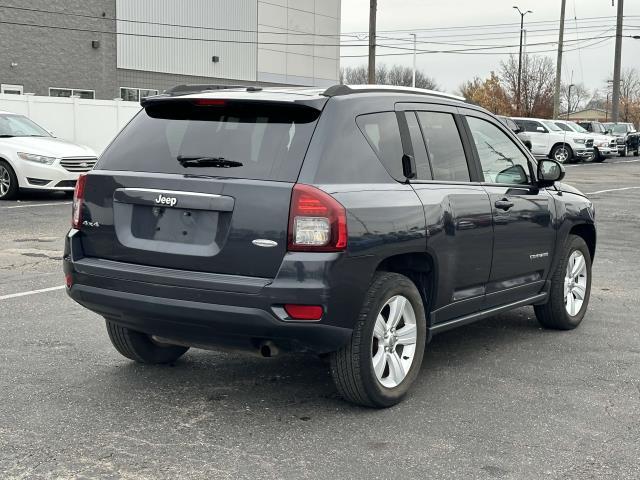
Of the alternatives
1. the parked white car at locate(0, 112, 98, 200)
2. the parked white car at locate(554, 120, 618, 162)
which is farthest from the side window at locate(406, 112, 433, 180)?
the parked white car at locate(554, 120, 618, 162)

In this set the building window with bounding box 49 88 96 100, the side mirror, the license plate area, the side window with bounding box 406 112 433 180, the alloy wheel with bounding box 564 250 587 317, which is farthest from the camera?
the building window with bounding box 49 88 96 100

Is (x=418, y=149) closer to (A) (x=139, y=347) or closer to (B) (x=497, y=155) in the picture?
(B) (x=497, y=155)

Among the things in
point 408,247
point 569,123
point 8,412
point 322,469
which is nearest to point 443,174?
point 408,247

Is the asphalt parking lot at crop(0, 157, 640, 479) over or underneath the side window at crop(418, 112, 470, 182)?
underneath

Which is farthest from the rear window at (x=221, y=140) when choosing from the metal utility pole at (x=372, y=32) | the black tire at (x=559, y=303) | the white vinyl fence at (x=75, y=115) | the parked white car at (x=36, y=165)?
the metal utility pole at (x=372, y=32)

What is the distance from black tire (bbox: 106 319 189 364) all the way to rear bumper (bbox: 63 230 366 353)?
30.3 inches

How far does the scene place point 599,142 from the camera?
3853 cm

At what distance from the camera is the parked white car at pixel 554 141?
35938 millimetres

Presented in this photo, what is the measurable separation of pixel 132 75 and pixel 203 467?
39.5 metres

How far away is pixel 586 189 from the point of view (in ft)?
72.4

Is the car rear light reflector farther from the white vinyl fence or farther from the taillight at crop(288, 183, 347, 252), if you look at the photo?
the white vinyl fence

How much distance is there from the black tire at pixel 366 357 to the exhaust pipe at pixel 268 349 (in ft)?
1.11

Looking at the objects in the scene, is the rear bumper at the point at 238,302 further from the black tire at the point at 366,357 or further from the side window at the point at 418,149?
the side window at the point at 418,149

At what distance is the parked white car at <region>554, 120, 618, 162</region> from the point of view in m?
37.6
